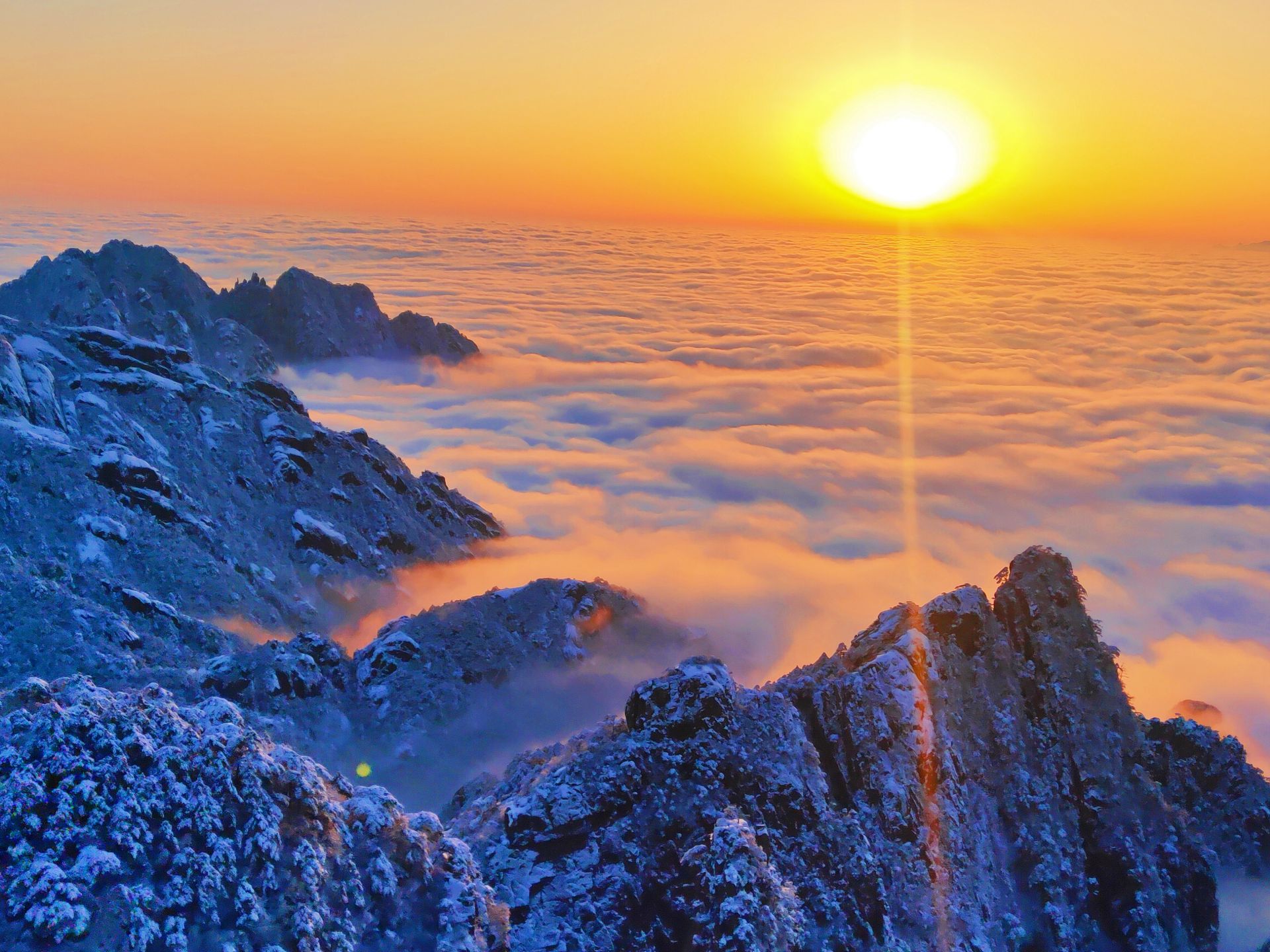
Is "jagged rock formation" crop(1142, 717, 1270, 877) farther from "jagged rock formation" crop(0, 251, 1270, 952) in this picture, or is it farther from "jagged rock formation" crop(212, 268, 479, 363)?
"jagged rock formation" crop(212, 268, 479, 363)

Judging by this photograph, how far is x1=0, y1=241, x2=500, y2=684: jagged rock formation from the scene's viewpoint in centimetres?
4059

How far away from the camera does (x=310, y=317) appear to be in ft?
531

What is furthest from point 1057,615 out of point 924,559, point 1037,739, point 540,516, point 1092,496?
point 1092,496

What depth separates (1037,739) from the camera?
3353cm

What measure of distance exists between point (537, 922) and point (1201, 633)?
380ft

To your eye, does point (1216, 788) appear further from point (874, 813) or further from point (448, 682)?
point (448, 682)

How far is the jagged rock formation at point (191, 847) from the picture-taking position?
55.9 ft

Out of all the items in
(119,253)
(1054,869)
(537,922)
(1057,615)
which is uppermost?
(119,253)

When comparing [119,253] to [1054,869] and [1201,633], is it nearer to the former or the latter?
[1054,869]

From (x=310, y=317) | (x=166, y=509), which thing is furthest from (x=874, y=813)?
(x=310, y=317)

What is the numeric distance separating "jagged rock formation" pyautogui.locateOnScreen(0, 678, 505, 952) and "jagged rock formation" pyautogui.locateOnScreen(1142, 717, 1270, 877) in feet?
90.4

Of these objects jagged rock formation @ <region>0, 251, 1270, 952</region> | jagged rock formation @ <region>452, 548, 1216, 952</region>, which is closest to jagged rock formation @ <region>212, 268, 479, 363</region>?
jagged rock formation @ <region>0, 251, 1270, 952</region>

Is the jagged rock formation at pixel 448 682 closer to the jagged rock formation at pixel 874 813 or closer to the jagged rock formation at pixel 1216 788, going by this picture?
the jagged rock formation at pixel 874 813

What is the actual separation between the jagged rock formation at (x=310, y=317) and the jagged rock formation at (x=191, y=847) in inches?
5710
